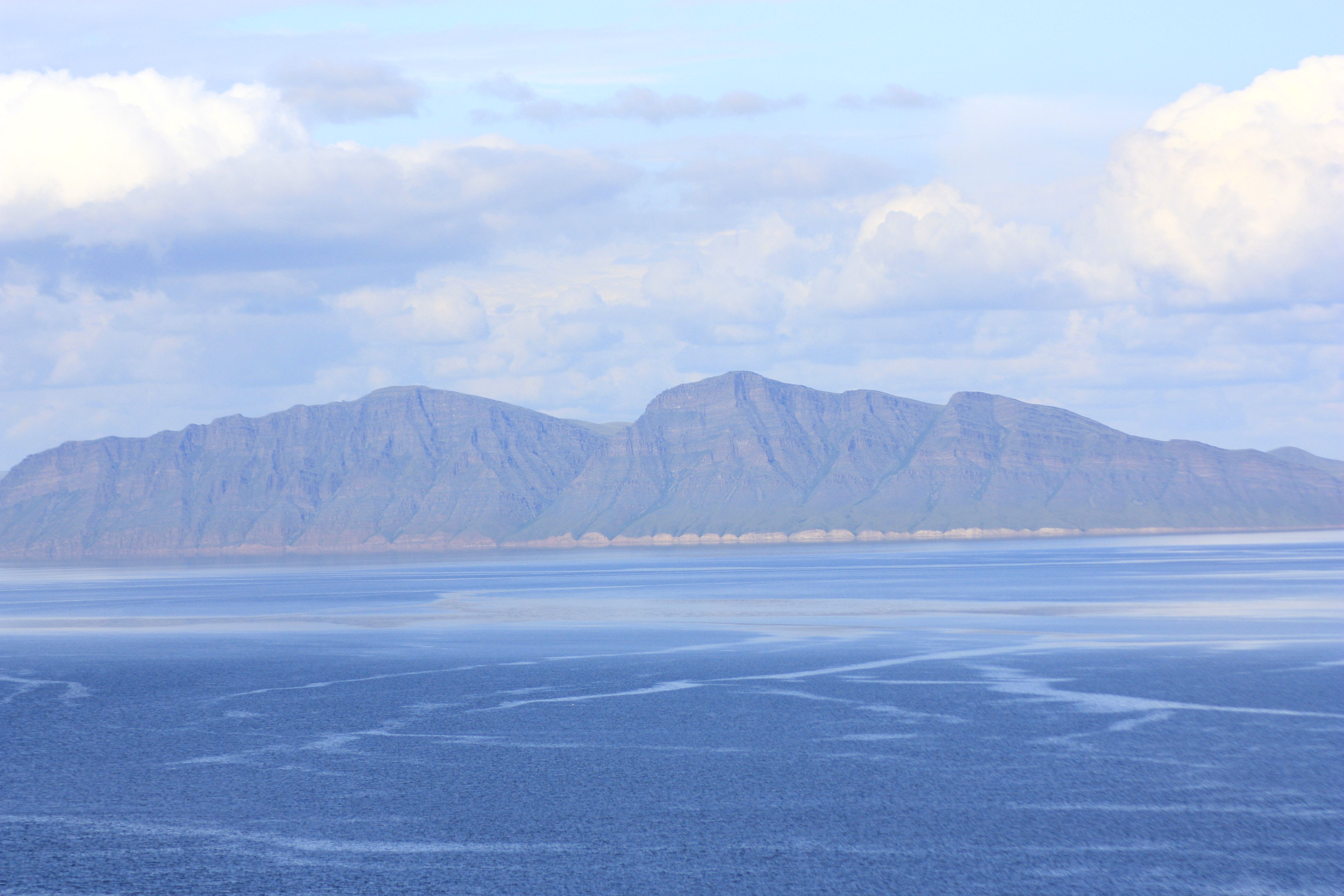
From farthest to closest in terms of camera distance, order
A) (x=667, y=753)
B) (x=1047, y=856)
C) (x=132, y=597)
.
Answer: (x=132, y=597), (x=667, y=753), (x=1047, y=856)

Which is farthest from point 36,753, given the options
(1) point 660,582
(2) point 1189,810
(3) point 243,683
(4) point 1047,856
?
(1) point 660,582

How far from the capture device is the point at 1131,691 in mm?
57406

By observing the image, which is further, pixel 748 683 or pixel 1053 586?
pixel 1053 586

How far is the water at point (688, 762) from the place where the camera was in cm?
3266

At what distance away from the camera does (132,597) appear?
160375 mm

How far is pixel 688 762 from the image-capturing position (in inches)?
1740

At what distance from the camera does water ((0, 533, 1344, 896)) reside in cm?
3266

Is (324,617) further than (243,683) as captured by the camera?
Yes

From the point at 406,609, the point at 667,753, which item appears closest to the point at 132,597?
the point at 406,609

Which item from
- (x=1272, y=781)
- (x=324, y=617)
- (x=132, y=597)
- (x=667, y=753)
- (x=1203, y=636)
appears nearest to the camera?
(x=1272, y=781)

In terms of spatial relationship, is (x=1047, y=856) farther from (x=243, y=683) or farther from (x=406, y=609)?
(x=406, y=609)

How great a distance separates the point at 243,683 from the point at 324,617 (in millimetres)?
49365

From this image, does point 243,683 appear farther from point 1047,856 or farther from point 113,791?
point 1047,856

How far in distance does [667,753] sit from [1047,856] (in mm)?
15917
